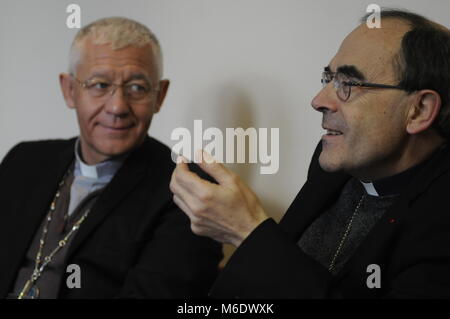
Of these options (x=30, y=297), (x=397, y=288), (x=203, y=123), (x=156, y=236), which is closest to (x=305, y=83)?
(x=203, y=123)

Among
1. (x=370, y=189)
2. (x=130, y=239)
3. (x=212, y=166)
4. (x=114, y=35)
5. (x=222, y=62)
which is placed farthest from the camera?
(x=222, y=62)

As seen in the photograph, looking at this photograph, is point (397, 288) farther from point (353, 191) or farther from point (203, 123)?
point (203, 123)

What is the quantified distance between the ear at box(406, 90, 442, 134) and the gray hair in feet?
2.92

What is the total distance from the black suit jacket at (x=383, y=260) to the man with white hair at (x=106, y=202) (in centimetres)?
46

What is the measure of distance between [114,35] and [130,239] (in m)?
0.65

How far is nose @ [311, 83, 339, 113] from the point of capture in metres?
1.29

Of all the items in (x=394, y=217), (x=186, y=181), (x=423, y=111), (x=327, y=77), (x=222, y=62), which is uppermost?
(x=222, y=62)

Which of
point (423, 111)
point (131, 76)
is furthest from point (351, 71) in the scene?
point (131, 76)

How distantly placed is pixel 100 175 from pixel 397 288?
106cm

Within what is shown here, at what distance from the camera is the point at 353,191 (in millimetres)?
1439

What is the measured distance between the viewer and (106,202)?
165 cm

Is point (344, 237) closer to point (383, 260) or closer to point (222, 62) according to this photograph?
point (383, 260)

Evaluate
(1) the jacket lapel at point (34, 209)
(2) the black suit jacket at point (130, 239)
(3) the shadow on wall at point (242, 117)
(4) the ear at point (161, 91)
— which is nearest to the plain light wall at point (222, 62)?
(3) the shadow on wall at point (242, 117)

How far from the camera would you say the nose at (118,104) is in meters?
1.69
